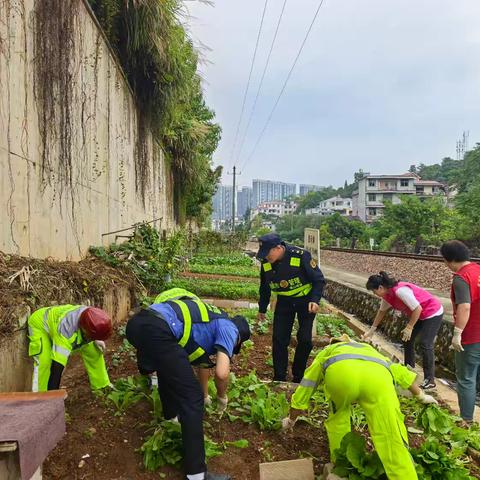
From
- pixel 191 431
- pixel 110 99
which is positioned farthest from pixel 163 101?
pixel 191 431

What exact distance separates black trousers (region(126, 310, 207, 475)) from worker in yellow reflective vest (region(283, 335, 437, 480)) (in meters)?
0.82

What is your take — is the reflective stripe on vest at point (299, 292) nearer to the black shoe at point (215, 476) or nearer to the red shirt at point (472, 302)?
the red shirt at point (472, 302)

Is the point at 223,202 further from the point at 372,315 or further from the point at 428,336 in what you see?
the point at 428,336

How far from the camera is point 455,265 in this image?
462 centimetres

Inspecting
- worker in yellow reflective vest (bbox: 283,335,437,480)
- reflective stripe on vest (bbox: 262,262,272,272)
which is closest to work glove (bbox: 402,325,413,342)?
reflective stripe on vest (bbox: 262,262,272,272)

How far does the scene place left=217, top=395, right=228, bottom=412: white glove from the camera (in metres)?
3.50

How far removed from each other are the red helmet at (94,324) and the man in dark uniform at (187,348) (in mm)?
616

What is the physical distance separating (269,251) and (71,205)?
3114 mm

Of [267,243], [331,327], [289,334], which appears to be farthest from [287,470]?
[331,327]

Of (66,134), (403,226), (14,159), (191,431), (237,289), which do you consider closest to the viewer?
(191,431)

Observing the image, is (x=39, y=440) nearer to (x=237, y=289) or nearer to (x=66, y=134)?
(x=66, y=134)

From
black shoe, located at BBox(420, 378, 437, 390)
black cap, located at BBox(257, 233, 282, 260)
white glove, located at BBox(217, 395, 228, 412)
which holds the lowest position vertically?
black shoe, located at BBox(420, 378, 437, 390)

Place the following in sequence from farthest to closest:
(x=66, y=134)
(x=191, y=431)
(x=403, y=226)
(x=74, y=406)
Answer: (x=403, y=226), (x=66, y=134), (x=74, y=406), (x=191, y=431)

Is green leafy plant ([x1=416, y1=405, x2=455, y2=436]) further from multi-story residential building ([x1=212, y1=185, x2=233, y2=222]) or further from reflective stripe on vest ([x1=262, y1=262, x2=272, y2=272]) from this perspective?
multi-story residential building ([x1=212, y1=185, x2=233, y2=222])
